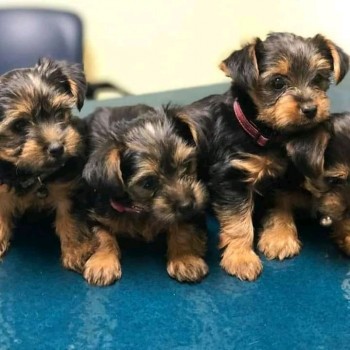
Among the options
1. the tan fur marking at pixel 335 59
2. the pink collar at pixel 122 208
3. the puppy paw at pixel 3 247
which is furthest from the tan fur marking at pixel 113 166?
the tan fur marking at pixel 335 59

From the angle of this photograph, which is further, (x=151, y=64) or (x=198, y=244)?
(x=151, y=64)

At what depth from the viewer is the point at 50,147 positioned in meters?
1.91

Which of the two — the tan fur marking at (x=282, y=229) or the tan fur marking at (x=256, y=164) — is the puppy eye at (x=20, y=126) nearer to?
the tan fur marking at (x=256, y=164)

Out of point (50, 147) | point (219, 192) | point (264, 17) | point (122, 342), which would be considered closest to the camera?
point (122, 342)

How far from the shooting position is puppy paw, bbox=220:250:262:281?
2.01 m

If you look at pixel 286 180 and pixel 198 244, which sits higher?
pixel 286 180

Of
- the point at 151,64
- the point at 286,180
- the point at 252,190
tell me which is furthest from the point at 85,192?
the point at 151,64

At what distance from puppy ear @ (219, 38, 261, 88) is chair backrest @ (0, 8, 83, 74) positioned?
1886 millimetres

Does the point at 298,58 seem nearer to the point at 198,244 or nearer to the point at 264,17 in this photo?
the point at 198,244

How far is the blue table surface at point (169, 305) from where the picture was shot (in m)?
1.75

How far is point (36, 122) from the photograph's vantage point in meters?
1.97

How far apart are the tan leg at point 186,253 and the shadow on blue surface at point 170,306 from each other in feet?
0.11

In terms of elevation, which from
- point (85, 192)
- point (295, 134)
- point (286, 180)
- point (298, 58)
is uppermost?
point (298, 58)

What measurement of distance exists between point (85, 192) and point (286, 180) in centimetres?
73
